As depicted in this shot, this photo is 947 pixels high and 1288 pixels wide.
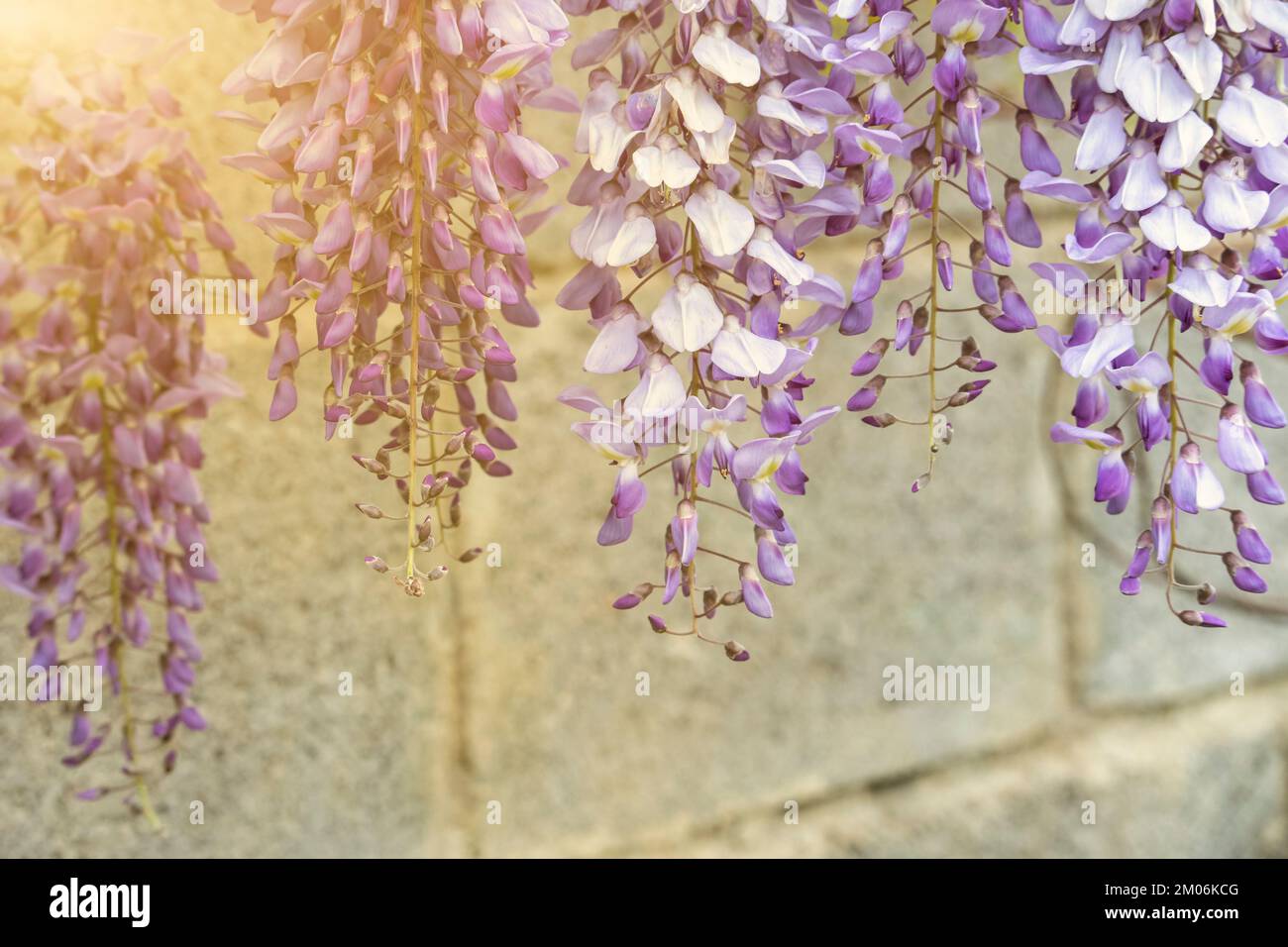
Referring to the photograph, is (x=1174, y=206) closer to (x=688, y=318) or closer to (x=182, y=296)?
(x=688, y=318)

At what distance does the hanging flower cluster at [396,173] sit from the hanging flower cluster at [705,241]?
39 millimetres

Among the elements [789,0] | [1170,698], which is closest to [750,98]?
[789,0]

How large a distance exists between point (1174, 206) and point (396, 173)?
0.34 m

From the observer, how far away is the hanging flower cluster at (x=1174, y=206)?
1.60ft

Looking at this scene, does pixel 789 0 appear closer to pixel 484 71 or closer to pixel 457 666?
pixel 484 71

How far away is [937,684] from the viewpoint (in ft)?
4.03

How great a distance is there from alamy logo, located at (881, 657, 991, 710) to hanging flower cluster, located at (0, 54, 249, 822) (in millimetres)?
751

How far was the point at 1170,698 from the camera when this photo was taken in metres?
1.34
